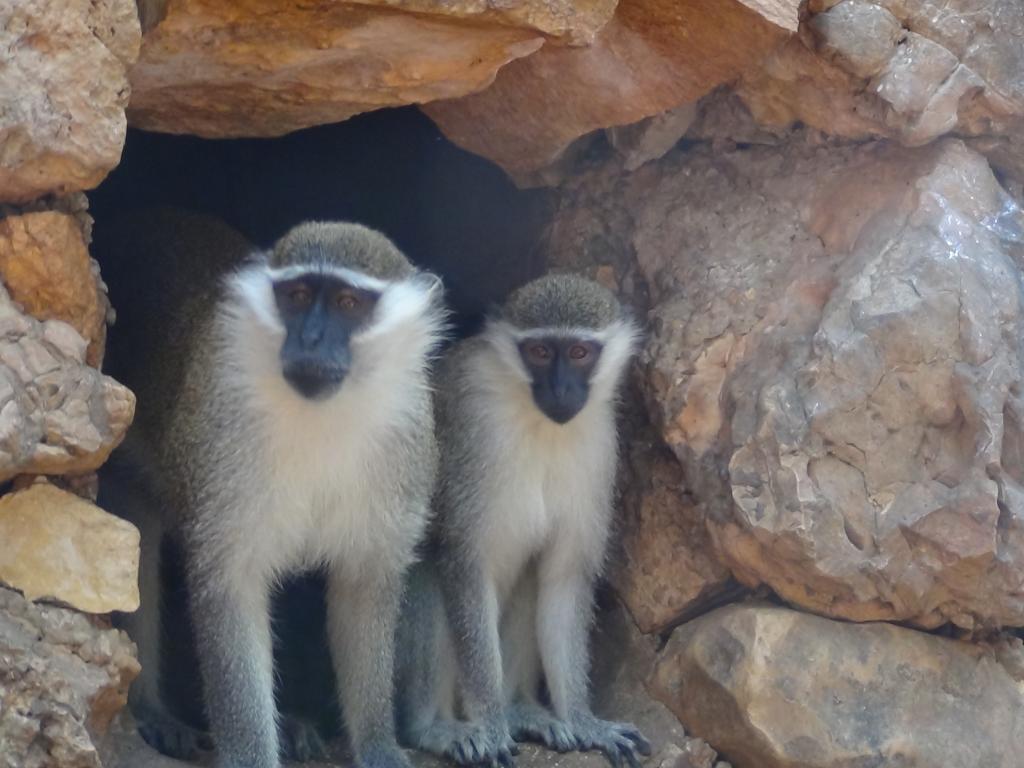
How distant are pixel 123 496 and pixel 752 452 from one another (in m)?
2.16

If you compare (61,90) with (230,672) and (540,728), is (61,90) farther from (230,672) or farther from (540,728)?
(540,728)

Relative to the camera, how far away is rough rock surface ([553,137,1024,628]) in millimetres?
4523

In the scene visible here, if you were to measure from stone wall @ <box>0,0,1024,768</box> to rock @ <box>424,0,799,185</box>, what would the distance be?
1cm

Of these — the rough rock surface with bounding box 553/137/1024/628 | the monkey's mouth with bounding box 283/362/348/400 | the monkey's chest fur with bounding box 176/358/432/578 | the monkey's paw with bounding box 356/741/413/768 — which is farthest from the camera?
the monkey's paw with bounding box 356/741/413/768

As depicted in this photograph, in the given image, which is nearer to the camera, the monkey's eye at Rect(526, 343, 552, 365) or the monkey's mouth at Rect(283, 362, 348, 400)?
the monkey's mouth at Rect(283, 362, 348, 400)

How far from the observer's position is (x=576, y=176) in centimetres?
577

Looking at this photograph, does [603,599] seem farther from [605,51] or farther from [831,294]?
[605,51]

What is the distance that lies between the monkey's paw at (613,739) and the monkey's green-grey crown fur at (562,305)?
137cm

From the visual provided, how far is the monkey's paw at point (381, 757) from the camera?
463 cm

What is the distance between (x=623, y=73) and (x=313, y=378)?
5.31 ft

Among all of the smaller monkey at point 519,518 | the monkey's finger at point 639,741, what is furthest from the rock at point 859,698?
the smaller monkey at point 519,518

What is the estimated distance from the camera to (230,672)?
14.2 feet

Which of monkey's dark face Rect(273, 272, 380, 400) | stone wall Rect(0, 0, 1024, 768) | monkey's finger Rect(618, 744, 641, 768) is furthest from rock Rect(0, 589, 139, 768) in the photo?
monkey's finger Rect(618, 744, 641, 768)

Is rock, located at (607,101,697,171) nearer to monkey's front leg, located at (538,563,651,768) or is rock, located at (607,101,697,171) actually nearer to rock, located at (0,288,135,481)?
monkey's front leg, located at (538,563,651,768)
